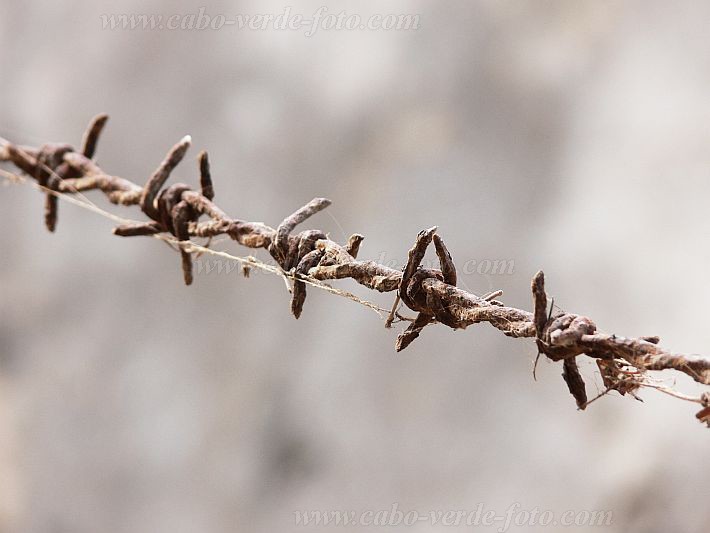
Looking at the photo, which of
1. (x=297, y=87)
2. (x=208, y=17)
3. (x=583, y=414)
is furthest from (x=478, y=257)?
(x=208, y=17)

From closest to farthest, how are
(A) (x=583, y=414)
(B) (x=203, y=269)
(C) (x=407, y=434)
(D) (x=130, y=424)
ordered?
(A) (x=583, y=414), (C) (x=407, y=434), (B) (x=203, y=269), (D) (x=130, y=424)

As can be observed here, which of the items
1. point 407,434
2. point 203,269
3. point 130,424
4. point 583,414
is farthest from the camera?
point 130,424

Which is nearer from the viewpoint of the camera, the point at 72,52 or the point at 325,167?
the point at 325,167

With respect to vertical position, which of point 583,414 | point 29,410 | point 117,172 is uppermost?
point 117,172

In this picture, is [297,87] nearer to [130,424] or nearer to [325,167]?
[325,167]

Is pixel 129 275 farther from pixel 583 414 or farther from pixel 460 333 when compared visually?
pixel 583 414

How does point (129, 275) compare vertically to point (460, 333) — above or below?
below

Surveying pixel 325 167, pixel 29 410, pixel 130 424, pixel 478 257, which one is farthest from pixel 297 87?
pixel 29 410
